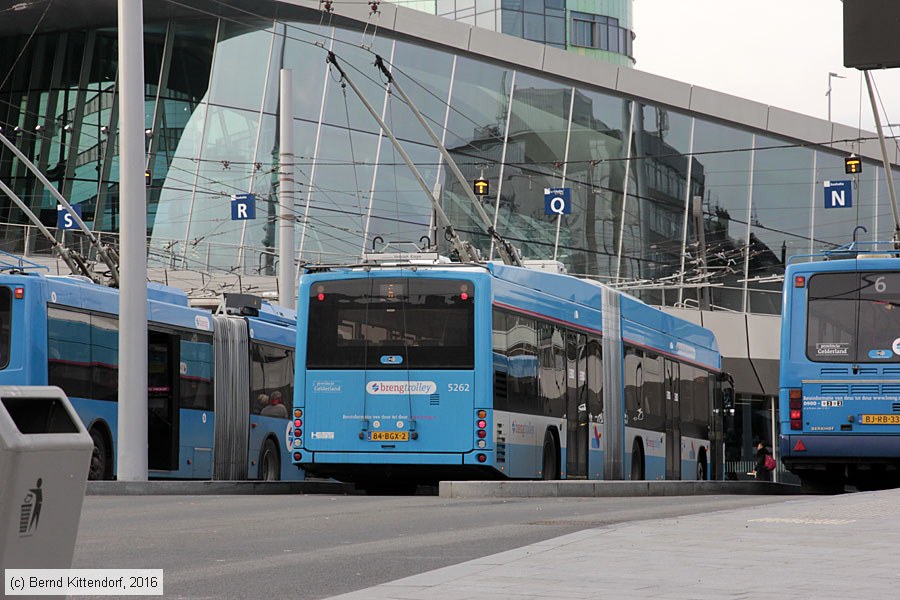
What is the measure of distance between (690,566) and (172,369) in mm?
16230

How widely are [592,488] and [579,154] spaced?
2747 cm

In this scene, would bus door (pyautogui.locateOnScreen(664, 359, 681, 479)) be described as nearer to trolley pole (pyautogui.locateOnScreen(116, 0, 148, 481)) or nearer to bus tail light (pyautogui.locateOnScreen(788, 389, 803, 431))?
bus tail light (pyautogui.locateOnScreen(788, 389, 803, 431))

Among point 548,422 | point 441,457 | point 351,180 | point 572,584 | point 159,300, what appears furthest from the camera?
point 351,180

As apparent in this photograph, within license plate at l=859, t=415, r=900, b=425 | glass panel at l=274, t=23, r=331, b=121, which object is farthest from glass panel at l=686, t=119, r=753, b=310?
license plate at l=859, t=415, r=900, b=425

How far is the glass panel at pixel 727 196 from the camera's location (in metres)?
45.3

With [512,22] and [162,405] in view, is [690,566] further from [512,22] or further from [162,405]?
[512,22]

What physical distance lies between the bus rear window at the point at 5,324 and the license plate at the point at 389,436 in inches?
194

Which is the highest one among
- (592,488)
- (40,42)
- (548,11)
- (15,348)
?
(548,11)

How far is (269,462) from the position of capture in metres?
25.9

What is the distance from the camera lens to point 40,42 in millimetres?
48344

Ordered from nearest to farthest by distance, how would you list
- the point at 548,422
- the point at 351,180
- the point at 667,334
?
the point at 548,422 → the point at 667,334 → the point at 351,180

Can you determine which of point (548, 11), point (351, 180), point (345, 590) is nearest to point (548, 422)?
point (345, 590)

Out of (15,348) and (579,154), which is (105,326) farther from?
(579,154)

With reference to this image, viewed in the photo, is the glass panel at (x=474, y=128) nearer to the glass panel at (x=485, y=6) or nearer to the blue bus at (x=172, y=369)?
the blue bus at (x=172, y=369)
